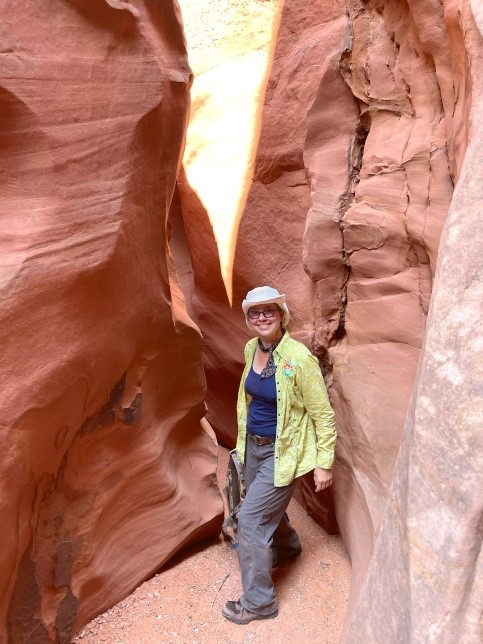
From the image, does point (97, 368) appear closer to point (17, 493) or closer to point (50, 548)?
point (17, 493)

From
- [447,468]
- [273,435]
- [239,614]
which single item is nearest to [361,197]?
[273,435]

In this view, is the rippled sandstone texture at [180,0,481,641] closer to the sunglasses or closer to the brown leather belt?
the brown leather belt

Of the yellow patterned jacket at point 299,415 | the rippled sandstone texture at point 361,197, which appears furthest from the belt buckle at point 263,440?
the rippled sandstone texture at point 361,197

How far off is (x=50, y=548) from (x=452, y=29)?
3.12m

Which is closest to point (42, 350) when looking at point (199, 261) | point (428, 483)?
point (428, 483)

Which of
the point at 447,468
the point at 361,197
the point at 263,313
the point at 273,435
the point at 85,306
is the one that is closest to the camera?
the point at 447,468

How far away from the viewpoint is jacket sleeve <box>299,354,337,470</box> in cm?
340

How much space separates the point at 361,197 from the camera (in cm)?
382

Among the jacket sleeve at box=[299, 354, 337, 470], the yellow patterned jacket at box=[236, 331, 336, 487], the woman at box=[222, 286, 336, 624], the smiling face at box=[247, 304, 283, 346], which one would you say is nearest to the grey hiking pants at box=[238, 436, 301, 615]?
the woman at box=[222, 286, 336, 624]

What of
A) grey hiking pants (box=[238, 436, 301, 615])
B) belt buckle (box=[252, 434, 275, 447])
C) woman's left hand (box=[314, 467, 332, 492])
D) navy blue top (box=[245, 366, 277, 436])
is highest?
navy blue top (box=[245, 366, 277, 436])

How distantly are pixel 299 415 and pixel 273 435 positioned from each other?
0.19m

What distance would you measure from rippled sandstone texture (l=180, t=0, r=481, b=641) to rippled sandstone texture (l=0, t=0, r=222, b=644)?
3.43 feet

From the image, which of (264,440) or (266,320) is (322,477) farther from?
(266,320)

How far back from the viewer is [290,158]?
14.7 ft
